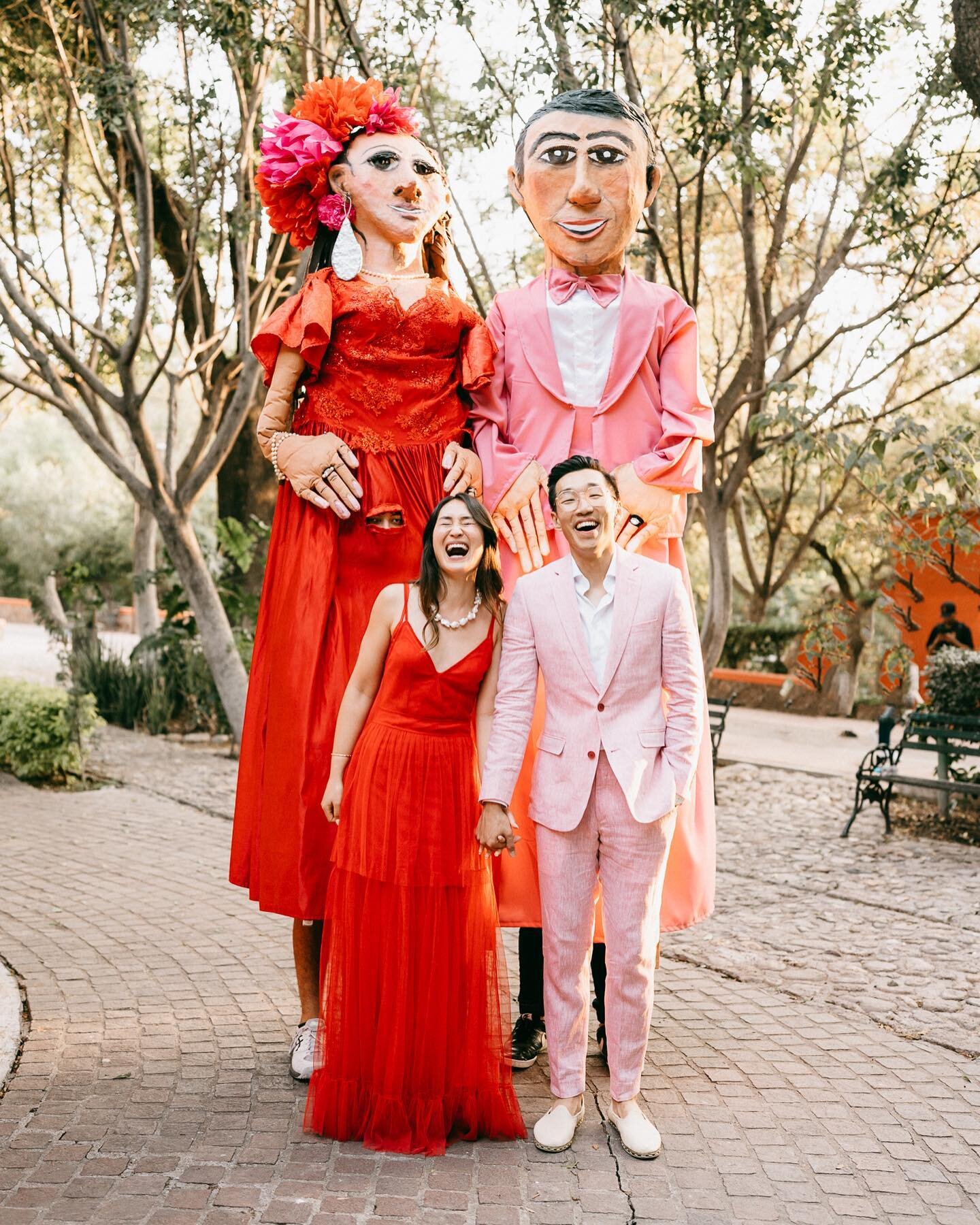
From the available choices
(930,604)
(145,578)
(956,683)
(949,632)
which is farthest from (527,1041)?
(930,604)

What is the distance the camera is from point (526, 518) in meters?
3.58

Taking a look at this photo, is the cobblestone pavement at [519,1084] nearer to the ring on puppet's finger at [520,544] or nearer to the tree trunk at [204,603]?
the ring on puppet's finger at [520,544]

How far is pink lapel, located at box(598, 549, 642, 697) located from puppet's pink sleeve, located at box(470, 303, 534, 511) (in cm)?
52

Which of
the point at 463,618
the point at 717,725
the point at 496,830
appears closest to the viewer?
the point at 496,830

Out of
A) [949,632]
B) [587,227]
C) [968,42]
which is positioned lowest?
[949,632]

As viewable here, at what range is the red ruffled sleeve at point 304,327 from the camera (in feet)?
11.6

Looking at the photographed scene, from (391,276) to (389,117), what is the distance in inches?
20.5

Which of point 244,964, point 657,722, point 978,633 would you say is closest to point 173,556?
point 244,964

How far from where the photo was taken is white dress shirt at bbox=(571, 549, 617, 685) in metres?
3.18

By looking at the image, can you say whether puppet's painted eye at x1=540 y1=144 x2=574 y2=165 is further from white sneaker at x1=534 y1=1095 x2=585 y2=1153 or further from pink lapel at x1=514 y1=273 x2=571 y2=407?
white sneaker at x1=534 y1=1095 x2=585 y2=1153

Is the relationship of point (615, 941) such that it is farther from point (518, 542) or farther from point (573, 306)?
point (573, 306)

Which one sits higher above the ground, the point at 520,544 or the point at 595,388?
the point at 595,388

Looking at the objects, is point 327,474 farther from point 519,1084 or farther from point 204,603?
point 204,603

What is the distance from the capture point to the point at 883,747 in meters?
8.81
